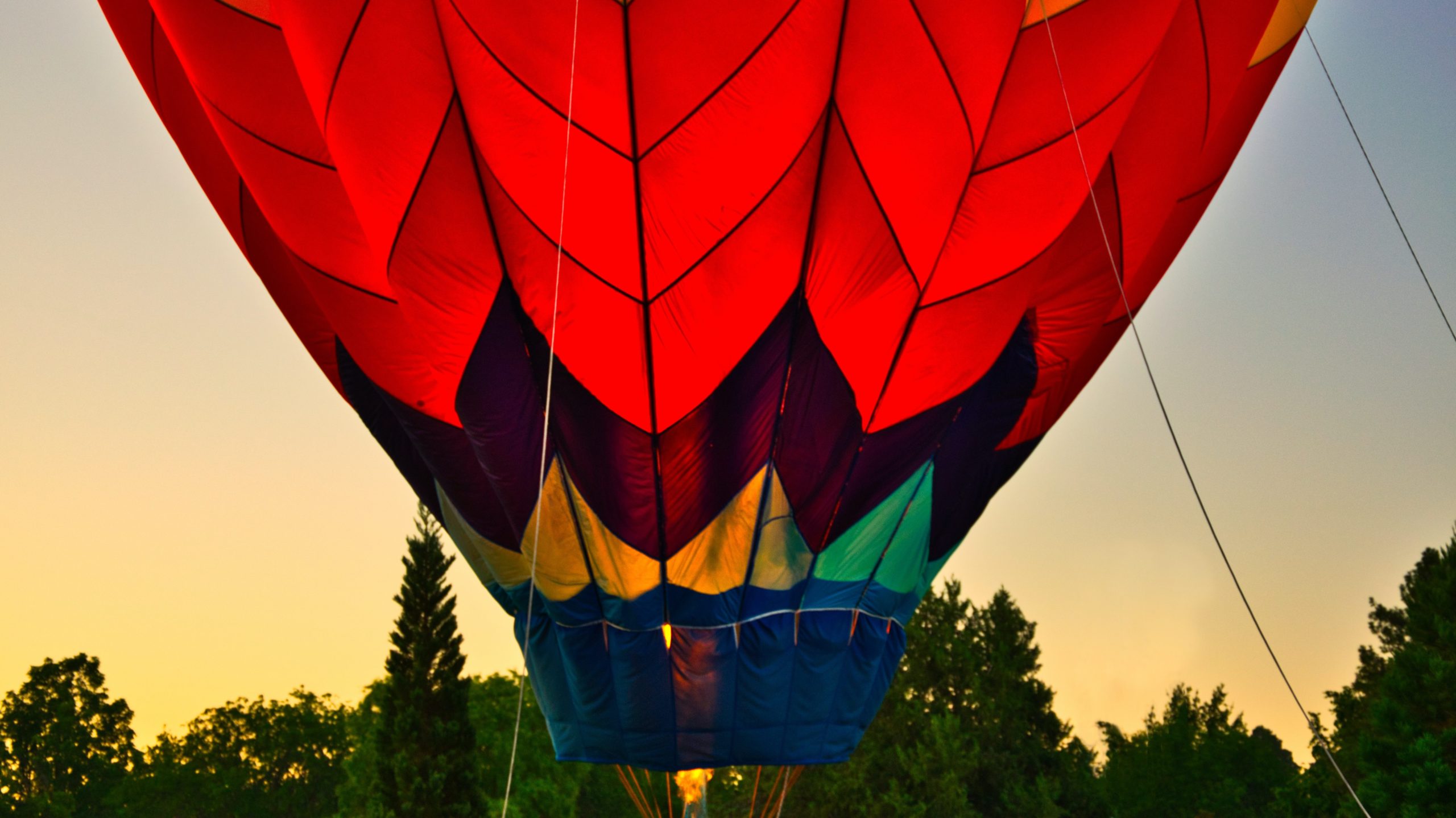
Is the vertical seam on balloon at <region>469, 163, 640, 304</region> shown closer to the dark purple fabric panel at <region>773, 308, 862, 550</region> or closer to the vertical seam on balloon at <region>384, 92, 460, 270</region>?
the vertical seam on balloon at <region>384, 92, 460, 270</region>

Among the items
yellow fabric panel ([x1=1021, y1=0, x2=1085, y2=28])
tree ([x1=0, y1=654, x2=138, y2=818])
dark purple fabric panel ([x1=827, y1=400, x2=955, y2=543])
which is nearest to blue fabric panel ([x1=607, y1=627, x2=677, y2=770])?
dark purple fabric panel ([x1=827, y1=400, x2=955, y2=543])

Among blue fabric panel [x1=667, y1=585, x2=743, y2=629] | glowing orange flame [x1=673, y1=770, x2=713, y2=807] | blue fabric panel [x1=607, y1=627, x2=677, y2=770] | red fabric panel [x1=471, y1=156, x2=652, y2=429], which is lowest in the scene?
glowing orange flame [x1=673, y1=770, x2=713, y2=807]

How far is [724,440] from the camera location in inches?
167

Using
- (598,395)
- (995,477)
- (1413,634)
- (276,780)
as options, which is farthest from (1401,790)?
(276,780)

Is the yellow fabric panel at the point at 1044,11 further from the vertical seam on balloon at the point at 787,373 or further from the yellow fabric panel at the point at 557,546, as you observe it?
the yellow fabric panel at the point at 557,546

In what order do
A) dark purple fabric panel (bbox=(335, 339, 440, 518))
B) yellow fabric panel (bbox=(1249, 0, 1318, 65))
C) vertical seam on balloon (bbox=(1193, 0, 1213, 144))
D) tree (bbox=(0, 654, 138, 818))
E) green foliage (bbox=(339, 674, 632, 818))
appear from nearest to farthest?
vertical seam on balloon (bbox=(1193, 0, 1213, 144)) → yellow fabric panel (bbox=(1249, 0, 1318, 65)) → dark purple fabric panel (bbox=(335, 339, 440, 518)) → green foliage (bbox=(339, 674, 632, 818)) → tree (bbox=(0, 654, 138, 818))

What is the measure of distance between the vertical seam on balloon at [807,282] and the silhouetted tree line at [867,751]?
14.6 meters

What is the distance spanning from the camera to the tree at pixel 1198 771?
105 feet

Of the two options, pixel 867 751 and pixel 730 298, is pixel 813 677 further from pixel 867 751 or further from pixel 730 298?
pixel 867 751

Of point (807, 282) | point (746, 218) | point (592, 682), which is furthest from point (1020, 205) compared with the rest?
point (592, 682)

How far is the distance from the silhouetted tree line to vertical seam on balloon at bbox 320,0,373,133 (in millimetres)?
16940

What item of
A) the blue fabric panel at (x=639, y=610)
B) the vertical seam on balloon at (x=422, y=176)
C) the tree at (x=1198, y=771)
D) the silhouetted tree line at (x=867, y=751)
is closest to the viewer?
the vertical seam on balloon at (x=422, y=176)

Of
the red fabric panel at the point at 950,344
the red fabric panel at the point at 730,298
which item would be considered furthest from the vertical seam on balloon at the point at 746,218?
the red fabric panel at the point at 950,344

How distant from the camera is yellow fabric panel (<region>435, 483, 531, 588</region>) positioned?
480 cm
